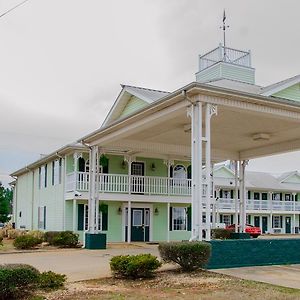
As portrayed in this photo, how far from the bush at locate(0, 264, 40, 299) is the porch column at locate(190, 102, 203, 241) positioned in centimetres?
530

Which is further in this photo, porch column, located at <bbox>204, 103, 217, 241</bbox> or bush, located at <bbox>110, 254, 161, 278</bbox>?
porch column, located at <bbox>204, 103, 217, 241</bbox>

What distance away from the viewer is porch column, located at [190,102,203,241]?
535 inches

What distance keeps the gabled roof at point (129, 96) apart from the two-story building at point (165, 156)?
4 centimetres

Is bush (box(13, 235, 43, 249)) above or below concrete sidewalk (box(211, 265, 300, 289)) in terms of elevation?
above

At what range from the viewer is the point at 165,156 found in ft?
89.1

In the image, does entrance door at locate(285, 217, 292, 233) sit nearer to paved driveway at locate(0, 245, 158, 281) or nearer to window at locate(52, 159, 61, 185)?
window at locate(52, 159, 61, 185)

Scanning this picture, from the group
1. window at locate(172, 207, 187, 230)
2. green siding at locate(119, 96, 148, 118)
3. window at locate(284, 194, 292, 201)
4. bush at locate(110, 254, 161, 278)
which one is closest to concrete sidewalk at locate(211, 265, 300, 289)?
bush at locate(110, 254, 161, 278)

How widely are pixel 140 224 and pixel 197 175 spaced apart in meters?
14.2

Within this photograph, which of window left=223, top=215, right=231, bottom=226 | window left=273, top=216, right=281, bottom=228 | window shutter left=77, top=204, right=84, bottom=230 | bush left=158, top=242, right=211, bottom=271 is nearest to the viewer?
bush left=158, top=242, right=211, bottom=271

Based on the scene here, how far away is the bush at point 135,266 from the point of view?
11.4 metres

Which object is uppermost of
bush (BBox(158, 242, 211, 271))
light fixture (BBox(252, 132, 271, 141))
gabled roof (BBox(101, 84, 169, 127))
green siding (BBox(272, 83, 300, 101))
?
gabled roof (BBox(101, 84, 169, 127))

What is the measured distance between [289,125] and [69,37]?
29.0ft

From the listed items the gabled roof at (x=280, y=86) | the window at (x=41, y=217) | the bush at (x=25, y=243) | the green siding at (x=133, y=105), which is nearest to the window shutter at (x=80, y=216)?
the bush at (x=25, y=243)

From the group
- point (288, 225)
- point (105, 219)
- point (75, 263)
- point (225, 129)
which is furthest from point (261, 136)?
point (288, 225)
